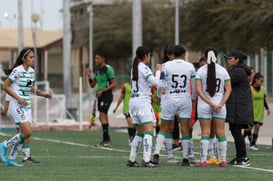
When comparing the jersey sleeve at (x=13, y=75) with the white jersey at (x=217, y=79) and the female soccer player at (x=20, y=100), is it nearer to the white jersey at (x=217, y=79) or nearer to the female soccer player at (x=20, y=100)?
the female soccer player at (x=20, y=100)

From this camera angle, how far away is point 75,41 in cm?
9062

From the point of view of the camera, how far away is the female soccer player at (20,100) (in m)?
17.5

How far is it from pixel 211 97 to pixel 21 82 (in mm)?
3160

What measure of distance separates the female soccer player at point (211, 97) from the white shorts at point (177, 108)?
225 mm

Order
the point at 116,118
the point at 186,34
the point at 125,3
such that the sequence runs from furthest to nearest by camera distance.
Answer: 1. the point at 125,3
2. the point at 186,34
3. the point at 116,118

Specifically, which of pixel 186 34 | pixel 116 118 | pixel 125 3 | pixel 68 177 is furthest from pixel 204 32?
pixel 68 177

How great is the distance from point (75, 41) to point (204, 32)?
125 ft

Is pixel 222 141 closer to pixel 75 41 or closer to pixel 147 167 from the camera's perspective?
pixel 147 167

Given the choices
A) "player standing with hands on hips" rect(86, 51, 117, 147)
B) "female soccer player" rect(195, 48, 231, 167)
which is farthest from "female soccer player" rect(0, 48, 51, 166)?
"player standing with hands on hips" rect(86, 51, 117, 147)

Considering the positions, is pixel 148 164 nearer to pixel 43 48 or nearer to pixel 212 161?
pixel 212 161

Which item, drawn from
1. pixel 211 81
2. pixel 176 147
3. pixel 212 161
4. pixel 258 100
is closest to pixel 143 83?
pixel 211 81

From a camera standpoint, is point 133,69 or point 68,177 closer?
point 68,177

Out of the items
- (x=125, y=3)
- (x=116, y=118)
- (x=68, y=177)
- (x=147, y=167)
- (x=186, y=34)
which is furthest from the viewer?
(x=125, y=3)

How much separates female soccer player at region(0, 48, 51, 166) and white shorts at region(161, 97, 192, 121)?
228cm
